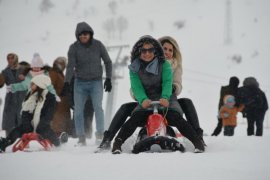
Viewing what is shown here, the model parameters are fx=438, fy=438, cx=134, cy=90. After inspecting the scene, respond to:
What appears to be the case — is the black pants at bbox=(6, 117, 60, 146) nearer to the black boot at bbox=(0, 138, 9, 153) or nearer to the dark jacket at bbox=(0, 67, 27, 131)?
the black boot at bbox=(0, 138, 9, 153)

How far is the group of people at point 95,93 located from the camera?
4711mm

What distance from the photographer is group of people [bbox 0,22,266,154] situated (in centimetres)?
471

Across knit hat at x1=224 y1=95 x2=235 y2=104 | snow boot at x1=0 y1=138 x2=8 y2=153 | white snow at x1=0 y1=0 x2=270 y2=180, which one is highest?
white snow at x1=0 y1=0 x2=270 y2=180

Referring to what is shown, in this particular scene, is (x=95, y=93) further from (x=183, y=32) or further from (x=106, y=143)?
(x=183, y=32)

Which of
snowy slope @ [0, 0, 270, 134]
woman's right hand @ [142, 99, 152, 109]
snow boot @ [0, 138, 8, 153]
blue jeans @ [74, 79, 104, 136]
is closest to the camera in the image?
woman's right hand @ [142, 99, 152, 109]

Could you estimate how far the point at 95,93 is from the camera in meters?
6.59

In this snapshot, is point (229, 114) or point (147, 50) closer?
point (147, 50)

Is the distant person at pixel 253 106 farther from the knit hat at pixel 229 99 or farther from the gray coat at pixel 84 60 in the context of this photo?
the gray coat at pixel 84 60

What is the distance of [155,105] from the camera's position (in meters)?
4.60

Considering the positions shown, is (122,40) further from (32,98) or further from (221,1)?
(32,98)

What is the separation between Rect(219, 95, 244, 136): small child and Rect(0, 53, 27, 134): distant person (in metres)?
4.22

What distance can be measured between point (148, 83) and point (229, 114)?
4.97m

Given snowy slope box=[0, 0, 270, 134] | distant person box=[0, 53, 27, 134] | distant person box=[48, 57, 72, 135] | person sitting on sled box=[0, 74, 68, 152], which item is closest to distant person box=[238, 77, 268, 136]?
distant person box=[48, 57, 72, 135]

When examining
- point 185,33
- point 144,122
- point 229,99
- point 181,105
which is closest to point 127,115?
point 144,122
